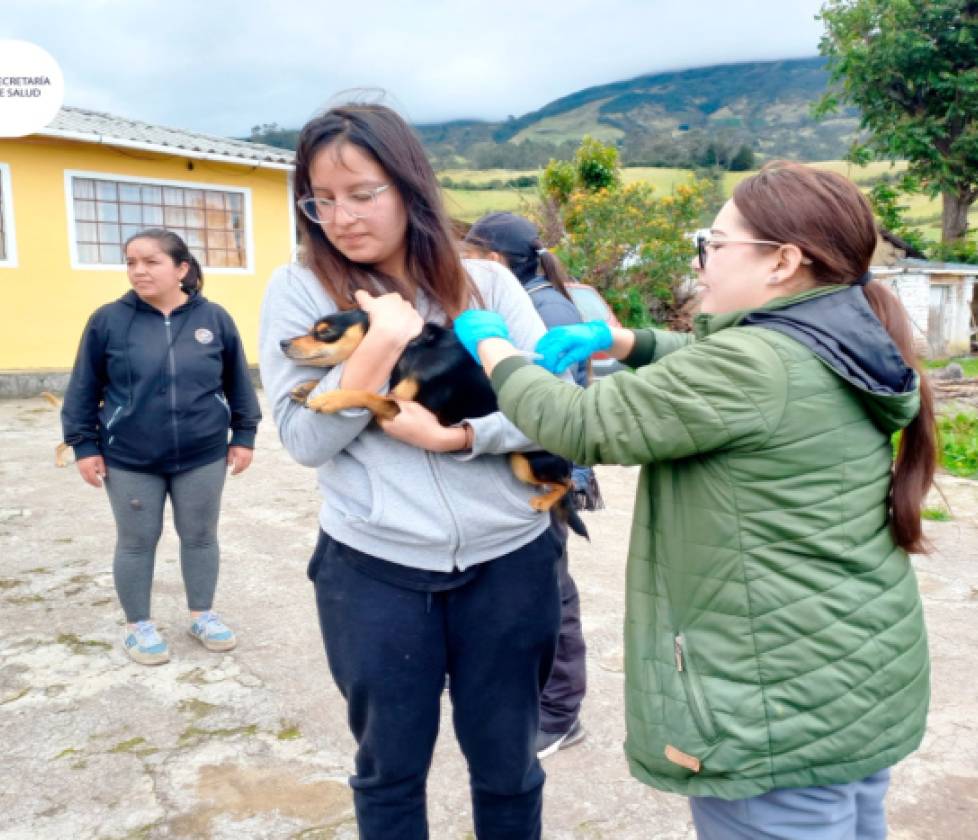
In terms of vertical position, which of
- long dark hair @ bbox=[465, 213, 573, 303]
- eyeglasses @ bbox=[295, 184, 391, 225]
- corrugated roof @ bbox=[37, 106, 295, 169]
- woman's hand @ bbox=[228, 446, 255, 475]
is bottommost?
woman's hand @ bbox=[228, 446, 255, 475]

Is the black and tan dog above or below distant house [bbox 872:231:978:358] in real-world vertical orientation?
above

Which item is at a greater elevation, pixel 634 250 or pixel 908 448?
Answer: pixel 634 250

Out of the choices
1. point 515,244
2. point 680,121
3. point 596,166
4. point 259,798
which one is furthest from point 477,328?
point 680,121

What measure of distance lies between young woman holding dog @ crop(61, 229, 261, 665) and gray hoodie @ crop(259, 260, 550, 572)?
1.93 m

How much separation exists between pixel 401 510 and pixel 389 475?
0.25 ft

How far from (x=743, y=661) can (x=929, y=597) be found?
3603 mm

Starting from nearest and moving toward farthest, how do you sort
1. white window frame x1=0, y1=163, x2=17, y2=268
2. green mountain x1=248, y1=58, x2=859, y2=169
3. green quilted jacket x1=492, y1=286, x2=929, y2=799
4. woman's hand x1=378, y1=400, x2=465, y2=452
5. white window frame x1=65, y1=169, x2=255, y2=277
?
green quilted jacket x1=492, y1=286, x2=929, y2=799
woman's hand x1=378, y1=400, x2=465, y2=452
white window frame x1=0, y1=163, x2=17, y2=268
white window frame x1=65, y1=169, x2=255, y2=277
green mountain x1=248, y1=58, x2=859, y2=169

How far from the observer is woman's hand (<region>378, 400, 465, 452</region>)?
1583 millimetres

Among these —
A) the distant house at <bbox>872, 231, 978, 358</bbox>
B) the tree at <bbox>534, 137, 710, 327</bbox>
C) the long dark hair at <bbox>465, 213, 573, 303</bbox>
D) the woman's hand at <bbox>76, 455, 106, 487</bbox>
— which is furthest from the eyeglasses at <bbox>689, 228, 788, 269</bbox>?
the distant house at <bbox>872, 231, 978, 358</bbox>

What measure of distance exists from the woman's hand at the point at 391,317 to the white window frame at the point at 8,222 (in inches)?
464

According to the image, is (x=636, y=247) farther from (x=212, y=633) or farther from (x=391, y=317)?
(x=391, y=317)

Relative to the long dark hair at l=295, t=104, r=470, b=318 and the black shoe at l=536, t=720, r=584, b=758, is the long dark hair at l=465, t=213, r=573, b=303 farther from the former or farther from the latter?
the black shoe at l=536, t=720, r=584, b=758

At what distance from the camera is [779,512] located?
138 cm

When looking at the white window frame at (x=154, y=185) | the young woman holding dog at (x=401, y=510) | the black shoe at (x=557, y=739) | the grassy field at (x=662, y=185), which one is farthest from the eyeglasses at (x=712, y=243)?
the grassy field at (x=662, y=185)
